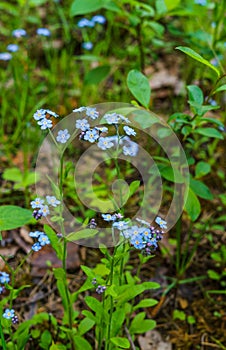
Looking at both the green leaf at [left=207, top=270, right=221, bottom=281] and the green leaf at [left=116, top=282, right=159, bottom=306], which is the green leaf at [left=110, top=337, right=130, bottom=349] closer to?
the green leaf at [left=116, top=282, right=159, bottom=306]

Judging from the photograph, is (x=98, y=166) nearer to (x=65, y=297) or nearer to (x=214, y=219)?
(x=214, y=219)

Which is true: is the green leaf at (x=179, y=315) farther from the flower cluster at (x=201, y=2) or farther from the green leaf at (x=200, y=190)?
the flower cluster at (x=201, y=2)

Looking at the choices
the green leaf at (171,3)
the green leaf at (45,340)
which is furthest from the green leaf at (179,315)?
the green leaf at (171,3)

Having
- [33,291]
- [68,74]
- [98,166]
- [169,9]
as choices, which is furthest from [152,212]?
[68,74]

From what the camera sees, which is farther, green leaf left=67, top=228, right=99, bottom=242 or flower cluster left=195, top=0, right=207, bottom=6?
flower cluster left=195, top=0, right=207, bottom=6

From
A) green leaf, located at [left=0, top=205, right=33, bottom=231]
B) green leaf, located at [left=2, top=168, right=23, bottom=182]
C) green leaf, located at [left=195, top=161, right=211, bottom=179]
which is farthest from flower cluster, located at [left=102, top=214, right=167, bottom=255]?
green leaf, located at [left=2, top=168, right=23, bottom=182]

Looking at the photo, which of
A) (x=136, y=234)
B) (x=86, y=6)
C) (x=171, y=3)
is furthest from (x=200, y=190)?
(x=86, y=6)
